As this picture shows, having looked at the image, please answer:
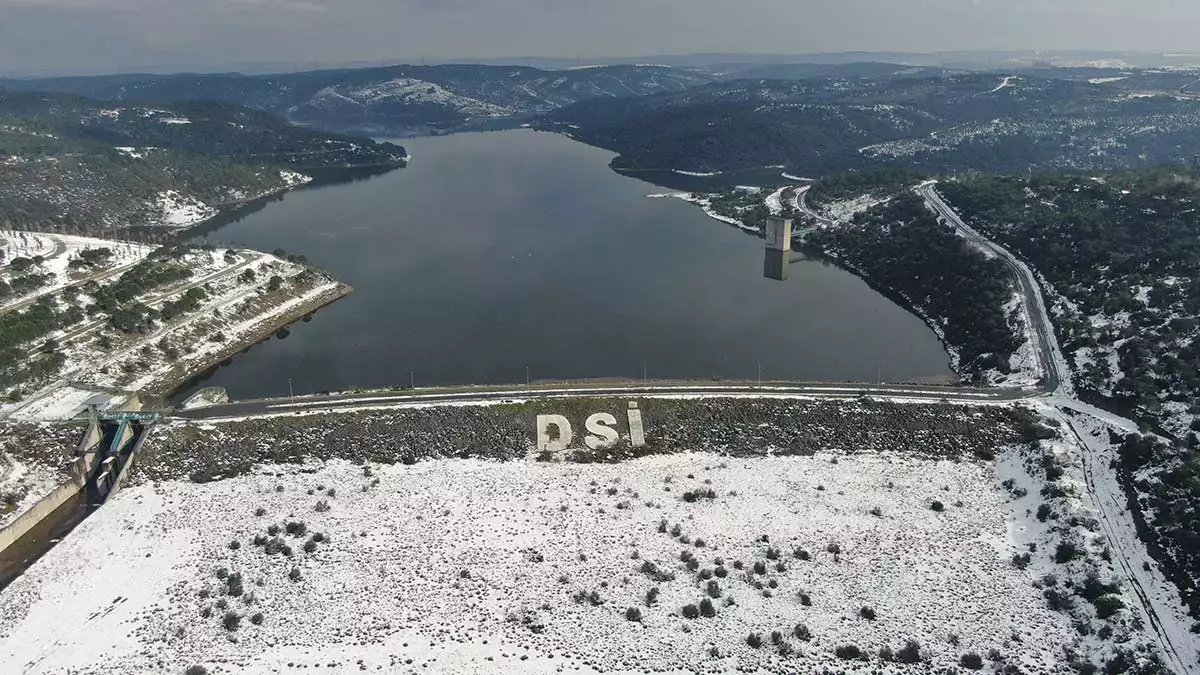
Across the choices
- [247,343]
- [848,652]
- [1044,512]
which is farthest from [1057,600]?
[247,343]

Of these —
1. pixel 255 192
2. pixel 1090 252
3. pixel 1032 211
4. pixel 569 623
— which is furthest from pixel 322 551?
pixel 255 192

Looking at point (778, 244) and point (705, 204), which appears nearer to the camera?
point (778, 244)

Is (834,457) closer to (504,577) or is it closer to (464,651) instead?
(504,577)

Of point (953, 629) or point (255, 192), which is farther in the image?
point (255, 192)

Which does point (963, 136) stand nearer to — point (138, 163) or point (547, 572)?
point (547, 572)

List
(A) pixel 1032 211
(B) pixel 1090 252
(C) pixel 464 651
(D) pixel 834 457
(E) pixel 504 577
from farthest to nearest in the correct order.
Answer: (A) pixel 1032 211
(B) pixel 1090 252
(D) pixel 834 457
(E) pixel 504 577
(C) pixel 464 651

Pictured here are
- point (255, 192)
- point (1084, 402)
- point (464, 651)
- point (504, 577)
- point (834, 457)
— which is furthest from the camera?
point (255, 192)

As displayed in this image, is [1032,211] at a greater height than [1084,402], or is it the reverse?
[1032,211]
